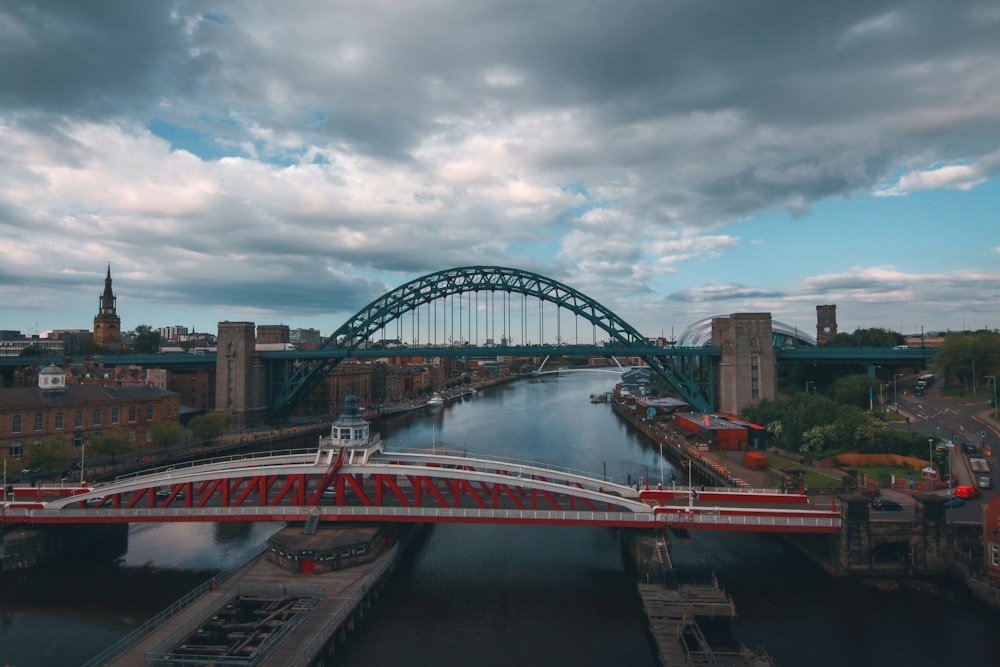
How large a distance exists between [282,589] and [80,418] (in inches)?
1151

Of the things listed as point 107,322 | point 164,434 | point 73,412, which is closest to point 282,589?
point 164,434

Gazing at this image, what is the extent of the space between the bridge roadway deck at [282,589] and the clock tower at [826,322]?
8070 centimetres

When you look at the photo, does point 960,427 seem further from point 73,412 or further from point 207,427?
point 73,412

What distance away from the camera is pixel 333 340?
60.1 meters

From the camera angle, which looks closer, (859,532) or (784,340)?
(859,532)

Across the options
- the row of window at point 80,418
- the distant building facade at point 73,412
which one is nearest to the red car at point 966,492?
the distant building facade at point 73,412

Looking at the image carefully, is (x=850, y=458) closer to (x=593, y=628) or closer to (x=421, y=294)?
(x=593, y=628)

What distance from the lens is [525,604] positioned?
18.5 m

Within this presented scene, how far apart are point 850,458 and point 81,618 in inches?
1243

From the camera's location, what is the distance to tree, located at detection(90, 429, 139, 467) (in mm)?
34344

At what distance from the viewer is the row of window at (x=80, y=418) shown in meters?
35.3

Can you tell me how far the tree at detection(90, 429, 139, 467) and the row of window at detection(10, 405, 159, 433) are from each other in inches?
137

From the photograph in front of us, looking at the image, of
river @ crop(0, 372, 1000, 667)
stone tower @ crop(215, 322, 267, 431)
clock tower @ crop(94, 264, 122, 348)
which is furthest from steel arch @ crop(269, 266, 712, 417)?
clock tower @ crop(94, 264, 122, 348)

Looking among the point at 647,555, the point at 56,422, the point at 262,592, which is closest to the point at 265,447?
the point at 56,422
